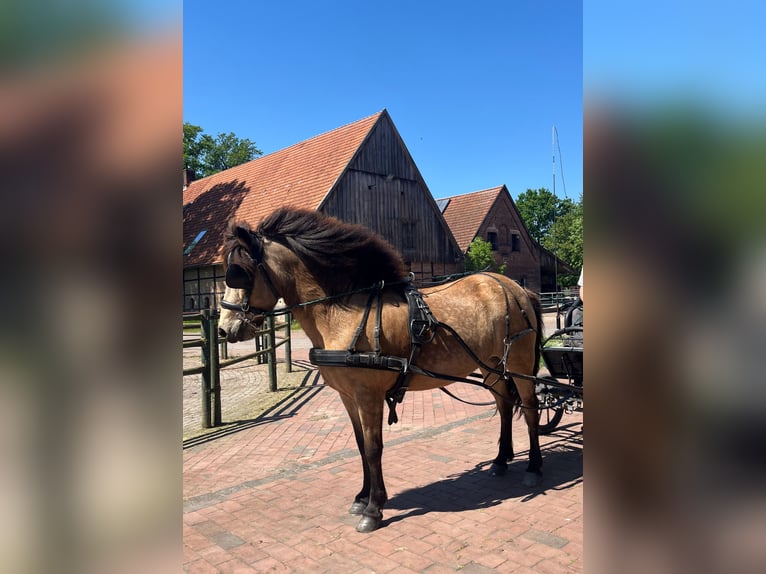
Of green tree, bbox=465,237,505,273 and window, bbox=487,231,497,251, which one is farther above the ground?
window, bbox=487,231,497,251

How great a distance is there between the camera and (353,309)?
3.80 m

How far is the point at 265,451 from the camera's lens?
17.9ft

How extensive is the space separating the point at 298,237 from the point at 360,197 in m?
17.9

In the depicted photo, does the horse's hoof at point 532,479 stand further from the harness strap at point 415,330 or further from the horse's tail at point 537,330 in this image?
the harness strap at point 415,330

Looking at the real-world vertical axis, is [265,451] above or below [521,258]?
below

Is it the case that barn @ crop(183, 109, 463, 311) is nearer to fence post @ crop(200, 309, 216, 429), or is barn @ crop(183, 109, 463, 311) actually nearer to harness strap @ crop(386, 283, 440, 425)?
fence post @ crop(200, 309, 216, 429)

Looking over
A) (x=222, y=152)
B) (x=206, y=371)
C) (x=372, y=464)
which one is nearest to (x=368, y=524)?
(x=372, y=464)

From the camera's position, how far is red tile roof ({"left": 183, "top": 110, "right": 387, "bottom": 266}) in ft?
69.6

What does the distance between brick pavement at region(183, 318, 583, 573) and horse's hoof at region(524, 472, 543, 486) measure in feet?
0.24

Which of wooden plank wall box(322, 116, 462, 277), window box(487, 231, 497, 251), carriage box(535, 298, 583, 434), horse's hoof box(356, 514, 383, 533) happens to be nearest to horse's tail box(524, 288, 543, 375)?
carriage box(535, 298, 583, 434)

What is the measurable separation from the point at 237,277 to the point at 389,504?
7.02 ft

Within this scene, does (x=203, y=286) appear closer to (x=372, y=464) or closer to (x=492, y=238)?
(x=492, y=238)
